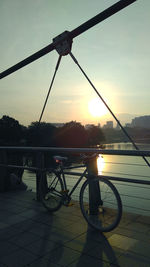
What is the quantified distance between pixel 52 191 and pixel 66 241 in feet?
4.19

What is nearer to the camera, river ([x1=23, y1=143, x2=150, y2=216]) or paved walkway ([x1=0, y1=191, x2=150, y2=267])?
paved walkway ([x1=0, y1=191, x2=150, y2=267])

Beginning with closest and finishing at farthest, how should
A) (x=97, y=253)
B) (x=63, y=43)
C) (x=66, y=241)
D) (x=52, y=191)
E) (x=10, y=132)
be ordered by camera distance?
1. (x=97, y=253)
2. (x=66, y=241)
3. (x=63, y=43)
4. (x=52, y=191)
5. (x=10, y=132)

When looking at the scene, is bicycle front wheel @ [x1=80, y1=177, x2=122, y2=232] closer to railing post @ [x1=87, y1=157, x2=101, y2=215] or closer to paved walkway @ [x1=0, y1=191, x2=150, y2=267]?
railing post @ [x1=87, y1=157, x2=101, y2=215]

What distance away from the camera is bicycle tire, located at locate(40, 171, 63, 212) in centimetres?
410

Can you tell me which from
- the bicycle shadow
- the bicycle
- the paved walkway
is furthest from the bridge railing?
the bicycle shadow

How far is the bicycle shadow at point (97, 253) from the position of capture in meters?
2.51

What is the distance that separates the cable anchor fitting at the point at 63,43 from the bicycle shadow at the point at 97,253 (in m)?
2.98

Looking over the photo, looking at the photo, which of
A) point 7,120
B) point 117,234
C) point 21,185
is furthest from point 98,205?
point 7,120

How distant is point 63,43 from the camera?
159 inches

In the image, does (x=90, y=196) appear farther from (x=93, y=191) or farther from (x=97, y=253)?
(x=97, y=253)

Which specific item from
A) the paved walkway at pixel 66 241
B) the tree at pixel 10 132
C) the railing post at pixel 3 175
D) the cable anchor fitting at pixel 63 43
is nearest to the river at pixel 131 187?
the paved walkway at pixel 66 241

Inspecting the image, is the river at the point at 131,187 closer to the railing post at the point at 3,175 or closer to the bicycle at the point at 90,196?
the bicycle at the point at 90,196

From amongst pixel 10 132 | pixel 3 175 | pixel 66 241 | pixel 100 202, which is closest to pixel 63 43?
pixel 100 202

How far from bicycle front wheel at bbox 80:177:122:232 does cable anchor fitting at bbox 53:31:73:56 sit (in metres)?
2.24
